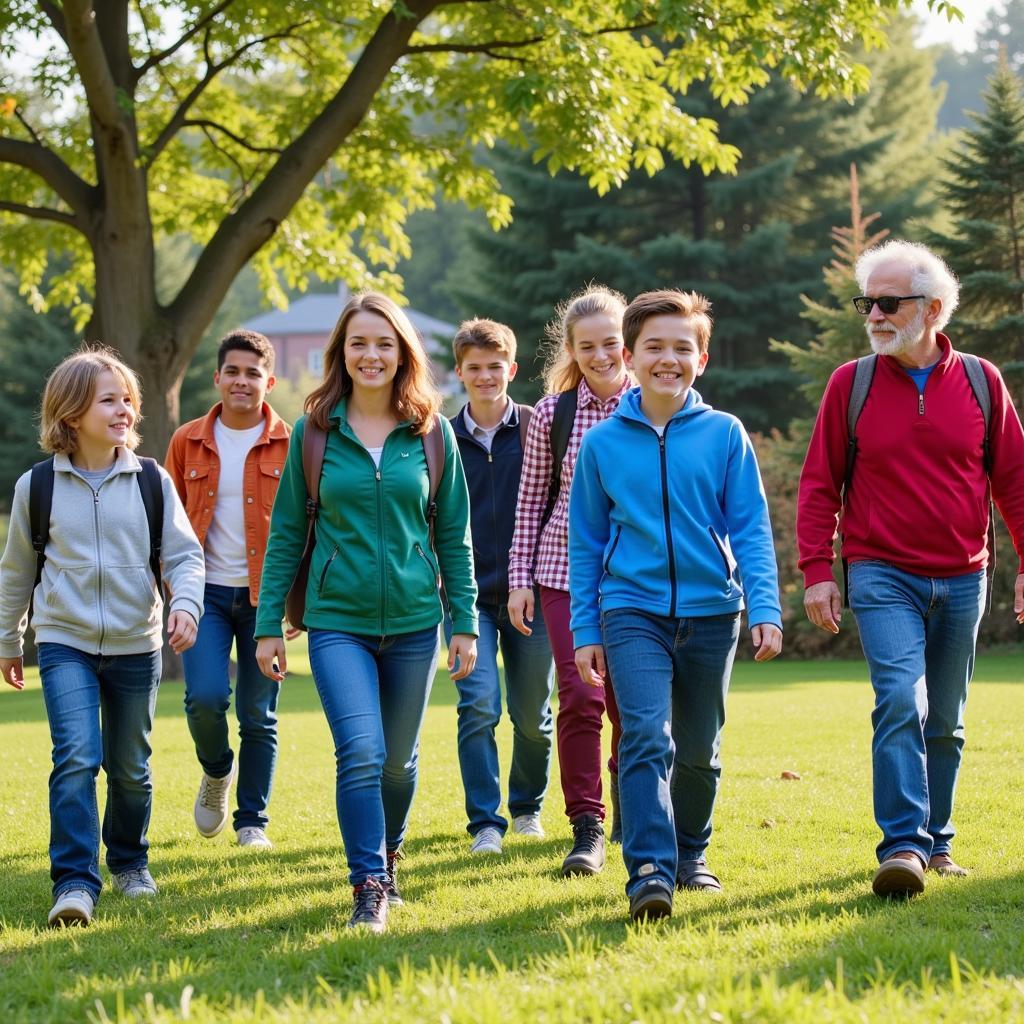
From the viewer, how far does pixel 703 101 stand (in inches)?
1334

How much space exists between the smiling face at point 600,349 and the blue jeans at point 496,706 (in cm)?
122

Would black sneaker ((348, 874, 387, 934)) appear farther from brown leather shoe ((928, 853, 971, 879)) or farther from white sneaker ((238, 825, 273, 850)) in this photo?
brown leather shoe ((928, 853, 971, 879))

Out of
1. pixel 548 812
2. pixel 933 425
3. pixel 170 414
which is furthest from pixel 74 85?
pixel 933 425

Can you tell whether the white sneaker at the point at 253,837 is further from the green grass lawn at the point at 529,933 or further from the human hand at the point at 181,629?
the human hand at the point at 181,629

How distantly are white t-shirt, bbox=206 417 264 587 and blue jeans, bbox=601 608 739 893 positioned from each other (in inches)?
95.2

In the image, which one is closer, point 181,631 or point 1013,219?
point 181,631

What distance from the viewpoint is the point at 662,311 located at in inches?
215

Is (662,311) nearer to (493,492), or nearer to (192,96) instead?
(493,492)

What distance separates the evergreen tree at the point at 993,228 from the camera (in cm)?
2348

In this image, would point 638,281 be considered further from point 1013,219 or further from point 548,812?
point 548,812

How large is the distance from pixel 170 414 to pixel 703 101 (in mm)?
20667

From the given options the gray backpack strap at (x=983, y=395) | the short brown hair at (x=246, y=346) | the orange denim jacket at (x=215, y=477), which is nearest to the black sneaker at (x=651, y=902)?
the gray backpack strap at (x=983, y=395)

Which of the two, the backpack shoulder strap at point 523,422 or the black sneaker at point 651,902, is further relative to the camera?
the backpack shoulder strap at point 523,422

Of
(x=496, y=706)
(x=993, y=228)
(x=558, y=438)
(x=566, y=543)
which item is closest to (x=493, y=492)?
(x=558, y=438)
